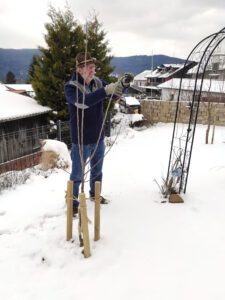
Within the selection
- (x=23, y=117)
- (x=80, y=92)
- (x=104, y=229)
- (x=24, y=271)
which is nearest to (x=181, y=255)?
(x=104, y=229)

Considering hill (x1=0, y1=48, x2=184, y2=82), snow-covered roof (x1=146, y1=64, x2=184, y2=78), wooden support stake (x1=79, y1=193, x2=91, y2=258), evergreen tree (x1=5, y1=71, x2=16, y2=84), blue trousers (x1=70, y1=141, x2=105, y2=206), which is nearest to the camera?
wooden support stake (x1=79, y1=193, x2=91, y2=258)

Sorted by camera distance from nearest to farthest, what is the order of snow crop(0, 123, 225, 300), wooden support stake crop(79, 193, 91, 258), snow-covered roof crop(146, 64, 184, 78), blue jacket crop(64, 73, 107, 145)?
snow crop(0, 123, 225, 300), wooden support stake crop(79, 193, 91, 258), blue jacket crop(64, 73, 107, 145), snow-covered roof crop(146, 64, 184, 78)

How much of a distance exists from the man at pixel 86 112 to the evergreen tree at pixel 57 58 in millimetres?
8408

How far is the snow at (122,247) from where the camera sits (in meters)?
2.05

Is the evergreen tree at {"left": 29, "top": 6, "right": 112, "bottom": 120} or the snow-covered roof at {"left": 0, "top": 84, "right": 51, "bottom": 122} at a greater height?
the evergreen tree at {"left": 29, "top": 6, "right": 112, "bottom": 120}

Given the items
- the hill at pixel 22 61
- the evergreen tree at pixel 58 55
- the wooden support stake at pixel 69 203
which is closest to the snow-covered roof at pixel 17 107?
the evergreen tree at pixel 58 55

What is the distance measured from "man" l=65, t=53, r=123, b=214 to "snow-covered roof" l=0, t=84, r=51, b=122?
6.68 m

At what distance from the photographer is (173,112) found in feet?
45.8

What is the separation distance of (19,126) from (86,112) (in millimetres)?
7905

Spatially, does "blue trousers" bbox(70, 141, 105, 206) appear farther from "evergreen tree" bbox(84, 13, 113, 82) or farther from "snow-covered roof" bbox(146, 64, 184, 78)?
"snow-covered roof" bbox(146, 64, 184, 78)

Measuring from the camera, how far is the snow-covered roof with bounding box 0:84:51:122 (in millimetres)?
9522

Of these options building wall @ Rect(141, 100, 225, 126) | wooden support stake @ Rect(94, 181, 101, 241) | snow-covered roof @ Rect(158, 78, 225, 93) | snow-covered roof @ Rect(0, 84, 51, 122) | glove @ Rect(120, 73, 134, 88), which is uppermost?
glove @ Rect(120, 73, 134, 88)

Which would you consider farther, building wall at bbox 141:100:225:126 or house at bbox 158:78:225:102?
building wall at bbox 141:100:225:126

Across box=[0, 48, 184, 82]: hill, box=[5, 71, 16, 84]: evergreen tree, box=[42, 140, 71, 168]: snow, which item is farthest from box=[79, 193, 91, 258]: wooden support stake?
box=[0, 48, 184, 82]: hill
